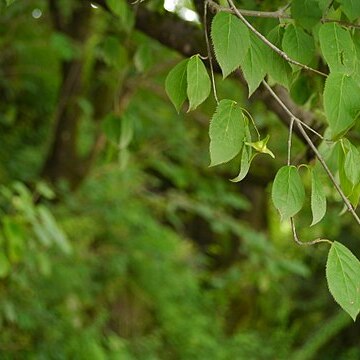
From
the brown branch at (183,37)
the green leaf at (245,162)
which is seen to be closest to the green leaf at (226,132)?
the green leaf at (245,162)

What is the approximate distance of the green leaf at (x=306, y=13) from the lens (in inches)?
40.8

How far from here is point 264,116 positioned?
11.3 ft

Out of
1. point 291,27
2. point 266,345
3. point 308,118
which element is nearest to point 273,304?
point 266,345

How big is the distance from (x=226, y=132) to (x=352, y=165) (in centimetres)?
16

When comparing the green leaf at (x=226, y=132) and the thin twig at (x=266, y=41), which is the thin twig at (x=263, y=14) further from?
the green leaf at (x=226, y=132)

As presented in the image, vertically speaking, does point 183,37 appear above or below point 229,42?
below

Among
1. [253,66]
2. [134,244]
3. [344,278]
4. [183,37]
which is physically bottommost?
[134,244]

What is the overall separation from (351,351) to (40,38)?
262 centimetres

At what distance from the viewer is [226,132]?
903mm

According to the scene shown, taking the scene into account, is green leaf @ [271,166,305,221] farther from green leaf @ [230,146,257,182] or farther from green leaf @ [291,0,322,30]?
green leaf @ [291,0,322,30]

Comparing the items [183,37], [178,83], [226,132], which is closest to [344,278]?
[226,132]

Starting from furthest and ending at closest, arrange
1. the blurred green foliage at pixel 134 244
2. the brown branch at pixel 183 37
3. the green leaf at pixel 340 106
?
the blurred green foliage at pixel 134 244 < the brown branch at pixel 183 37 < the green leaf at pixel 340 106

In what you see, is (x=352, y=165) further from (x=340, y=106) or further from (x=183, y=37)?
(x=183, y=37)

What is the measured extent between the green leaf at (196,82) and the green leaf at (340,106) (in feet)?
0.49
